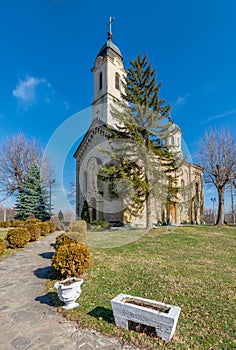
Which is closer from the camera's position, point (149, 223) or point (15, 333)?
point (15, 333)

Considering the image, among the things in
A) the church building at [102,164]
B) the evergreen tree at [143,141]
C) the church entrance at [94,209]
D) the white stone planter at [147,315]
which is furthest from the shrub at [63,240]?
the church entrance at [94,209]

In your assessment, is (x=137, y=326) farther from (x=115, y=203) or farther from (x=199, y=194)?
(x=199, y=194)

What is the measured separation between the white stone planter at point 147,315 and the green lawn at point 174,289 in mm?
128

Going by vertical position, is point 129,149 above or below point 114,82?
below

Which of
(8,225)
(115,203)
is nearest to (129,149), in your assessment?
(115,203)

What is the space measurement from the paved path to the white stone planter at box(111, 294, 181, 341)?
0.30 m

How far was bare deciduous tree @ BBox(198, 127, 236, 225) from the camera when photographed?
18219mm

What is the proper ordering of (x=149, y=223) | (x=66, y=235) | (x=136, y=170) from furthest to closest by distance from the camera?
1. (x=136, y=170)
2. (x=149, y=223)
3. (x=66, y=235)

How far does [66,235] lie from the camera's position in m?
6.60

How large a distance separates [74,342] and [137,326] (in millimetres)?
891

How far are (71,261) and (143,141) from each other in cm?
932

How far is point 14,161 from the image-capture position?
885 inches

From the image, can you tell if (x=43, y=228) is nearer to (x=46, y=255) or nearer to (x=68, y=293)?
(x=46, y=255)

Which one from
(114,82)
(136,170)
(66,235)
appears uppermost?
(114,82)
